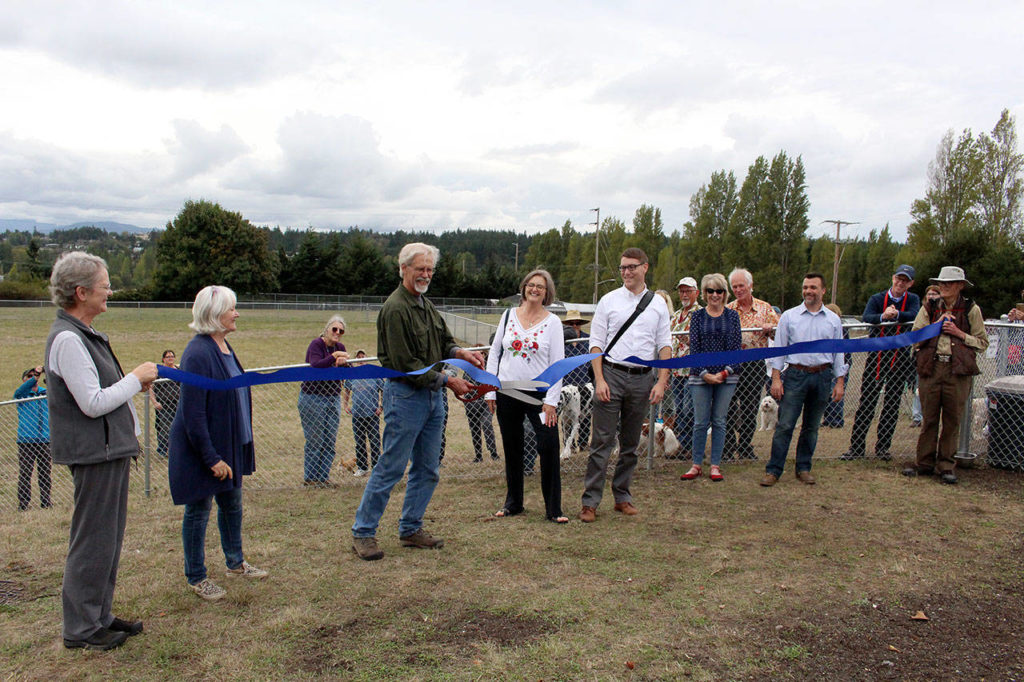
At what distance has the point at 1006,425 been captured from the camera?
21.3 ft

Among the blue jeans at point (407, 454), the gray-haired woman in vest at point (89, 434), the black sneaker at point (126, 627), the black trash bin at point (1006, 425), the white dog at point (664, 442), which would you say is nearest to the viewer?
the gray-haired woman in vest at point (89, 434)

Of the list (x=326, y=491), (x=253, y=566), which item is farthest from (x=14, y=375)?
(x=253, y=566)

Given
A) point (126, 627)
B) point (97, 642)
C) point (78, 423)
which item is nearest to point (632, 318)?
point (78, 423)

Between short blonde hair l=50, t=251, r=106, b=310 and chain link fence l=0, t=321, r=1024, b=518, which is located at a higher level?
short blonde hair l=50, t=251, r=106, b=310

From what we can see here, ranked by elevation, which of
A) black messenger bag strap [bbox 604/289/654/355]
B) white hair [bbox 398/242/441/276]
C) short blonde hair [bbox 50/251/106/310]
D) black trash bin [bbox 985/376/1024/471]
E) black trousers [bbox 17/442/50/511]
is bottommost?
black trousers [bbox 17/442/50/511]

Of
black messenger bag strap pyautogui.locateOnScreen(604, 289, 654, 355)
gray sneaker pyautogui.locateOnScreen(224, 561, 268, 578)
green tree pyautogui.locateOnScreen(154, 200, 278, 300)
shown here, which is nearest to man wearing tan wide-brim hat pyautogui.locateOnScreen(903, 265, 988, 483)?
black messenger bag strap pyautogui.locateOnScreen(604, 289, 654, 355)

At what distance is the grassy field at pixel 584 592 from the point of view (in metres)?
3.20

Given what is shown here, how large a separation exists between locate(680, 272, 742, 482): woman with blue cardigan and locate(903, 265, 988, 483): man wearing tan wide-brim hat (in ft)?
5.53

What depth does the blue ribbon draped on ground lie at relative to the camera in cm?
381

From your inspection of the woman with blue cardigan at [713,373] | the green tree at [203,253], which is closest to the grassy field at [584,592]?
the woman with blue cardigan at [713,373]

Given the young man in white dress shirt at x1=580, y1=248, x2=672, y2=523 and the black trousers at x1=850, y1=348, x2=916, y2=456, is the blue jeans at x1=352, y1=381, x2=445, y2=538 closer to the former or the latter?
the young man in white dress shirt at x1=580, y1=248, x2=672, y2=523

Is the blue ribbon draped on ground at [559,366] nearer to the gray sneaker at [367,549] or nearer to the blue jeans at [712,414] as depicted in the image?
the blue jeans at [712,414]

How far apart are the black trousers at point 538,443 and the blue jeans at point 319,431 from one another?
2244 millimetres

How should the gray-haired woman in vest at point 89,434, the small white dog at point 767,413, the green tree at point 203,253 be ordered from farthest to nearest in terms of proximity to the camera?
1. the green tree at point 203,253
2. the small white dog at point 767,413
3. the gray-haired woman in vest at point 89,434
